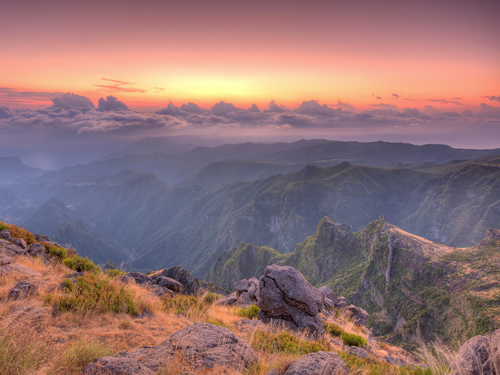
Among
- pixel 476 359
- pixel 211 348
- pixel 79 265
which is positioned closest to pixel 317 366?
pixel 211 348

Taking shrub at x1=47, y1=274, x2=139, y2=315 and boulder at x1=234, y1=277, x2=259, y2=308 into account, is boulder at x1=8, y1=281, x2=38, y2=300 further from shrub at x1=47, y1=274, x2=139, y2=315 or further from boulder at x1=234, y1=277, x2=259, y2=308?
boulder at x1=234, y1=277, x2=259, y2=308

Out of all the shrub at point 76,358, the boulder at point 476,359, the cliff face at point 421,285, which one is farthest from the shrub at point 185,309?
the cliff face at point 421,285

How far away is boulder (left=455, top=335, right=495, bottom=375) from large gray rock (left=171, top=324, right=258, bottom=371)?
5.50 meters

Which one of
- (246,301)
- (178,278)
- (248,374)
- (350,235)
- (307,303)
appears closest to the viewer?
(248,374)

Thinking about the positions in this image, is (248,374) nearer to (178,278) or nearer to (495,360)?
(495,360)

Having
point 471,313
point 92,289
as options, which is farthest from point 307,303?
point 471,313

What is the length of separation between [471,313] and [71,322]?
100071mm

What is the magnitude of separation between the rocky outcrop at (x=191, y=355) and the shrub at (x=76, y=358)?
0.29 m

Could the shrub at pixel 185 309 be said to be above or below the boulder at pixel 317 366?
below

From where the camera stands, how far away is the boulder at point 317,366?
518 cm

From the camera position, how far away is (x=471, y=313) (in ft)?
227

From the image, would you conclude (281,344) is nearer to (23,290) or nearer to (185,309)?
(185,309)

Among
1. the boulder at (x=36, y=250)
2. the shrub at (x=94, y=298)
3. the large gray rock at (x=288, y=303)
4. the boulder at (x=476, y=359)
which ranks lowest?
the large gray rock at (x=288, y=303)

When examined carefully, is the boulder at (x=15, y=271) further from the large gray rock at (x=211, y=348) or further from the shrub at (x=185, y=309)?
the large gray rock at (x=211, y=348)
